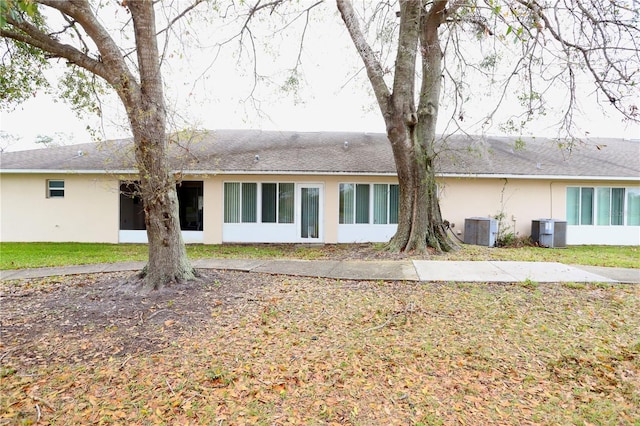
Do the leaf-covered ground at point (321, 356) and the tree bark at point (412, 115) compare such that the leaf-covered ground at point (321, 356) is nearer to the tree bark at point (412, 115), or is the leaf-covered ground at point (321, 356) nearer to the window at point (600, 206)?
the tree bark at point (412, 115)

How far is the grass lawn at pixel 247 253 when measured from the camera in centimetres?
885

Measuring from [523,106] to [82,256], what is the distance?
11.9 meters

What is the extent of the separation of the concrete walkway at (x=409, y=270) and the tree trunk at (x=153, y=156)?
1.90 m

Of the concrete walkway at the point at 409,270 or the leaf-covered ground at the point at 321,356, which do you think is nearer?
the leaf-covered ground at the point at 321,356

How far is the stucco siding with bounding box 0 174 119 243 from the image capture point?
12.9 metres

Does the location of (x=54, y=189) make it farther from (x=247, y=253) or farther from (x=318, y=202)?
(x=318, y=202)

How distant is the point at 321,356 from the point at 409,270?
4.16 metres

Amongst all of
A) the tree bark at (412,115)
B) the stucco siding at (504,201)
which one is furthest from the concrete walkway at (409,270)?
the stucco siding at (504,201)

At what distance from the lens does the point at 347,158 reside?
539 inches

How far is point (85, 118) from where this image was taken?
8.48 m

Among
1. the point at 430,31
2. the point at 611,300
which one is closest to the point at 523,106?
the point at 430,31

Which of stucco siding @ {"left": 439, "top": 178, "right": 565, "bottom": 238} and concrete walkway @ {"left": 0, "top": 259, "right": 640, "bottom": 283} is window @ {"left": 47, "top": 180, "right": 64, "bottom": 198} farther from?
stucco siding @ {"left": 439, "top": 178, "right": 565, "bottom": 238}

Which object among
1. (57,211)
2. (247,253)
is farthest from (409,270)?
(57,211)

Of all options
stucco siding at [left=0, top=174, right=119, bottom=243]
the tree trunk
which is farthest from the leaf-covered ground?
stucco siding at [left=0, top=174, right=119, bottom=243]
